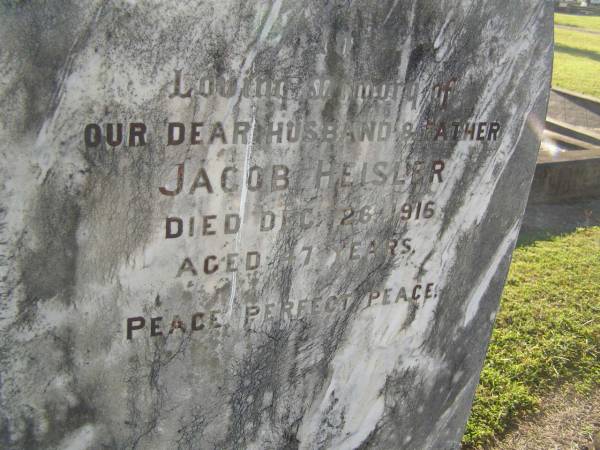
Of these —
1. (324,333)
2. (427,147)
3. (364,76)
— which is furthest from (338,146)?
(324,333)

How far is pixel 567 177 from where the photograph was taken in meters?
5.61

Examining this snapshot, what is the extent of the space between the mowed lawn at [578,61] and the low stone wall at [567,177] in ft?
20.6

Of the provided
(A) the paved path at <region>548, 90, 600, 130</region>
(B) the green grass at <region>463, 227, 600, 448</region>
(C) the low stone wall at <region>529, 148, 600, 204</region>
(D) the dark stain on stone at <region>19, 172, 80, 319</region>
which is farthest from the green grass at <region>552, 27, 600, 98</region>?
(D) the dark stain on stone at <region>19, 172, 80, 319</region>

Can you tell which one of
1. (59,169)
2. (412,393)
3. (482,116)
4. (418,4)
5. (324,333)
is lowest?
(412,393)

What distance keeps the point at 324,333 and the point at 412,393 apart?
1.76ft

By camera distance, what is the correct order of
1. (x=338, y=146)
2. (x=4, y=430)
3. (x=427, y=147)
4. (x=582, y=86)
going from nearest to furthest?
(x=4, y=430), (x=338, y=146), (x=427, y=147), (x=582, y=86)

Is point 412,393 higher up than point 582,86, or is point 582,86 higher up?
point 582,86

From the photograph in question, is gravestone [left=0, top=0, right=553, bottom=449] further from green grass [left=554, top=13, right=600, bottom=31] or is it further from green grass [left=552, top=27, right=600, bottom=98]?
green grass [left=554, top=13, right=600, bottom=31]

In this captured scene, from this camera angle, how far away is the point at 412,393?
2270 mm

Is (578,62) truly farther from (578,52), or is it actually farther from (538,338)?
(538,338)

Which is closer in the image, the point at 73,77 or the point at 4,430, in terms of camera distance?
the point at 73,77

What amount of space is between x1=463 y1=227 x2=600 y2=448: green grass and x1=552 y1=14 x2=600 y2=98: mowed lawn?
8.03 m

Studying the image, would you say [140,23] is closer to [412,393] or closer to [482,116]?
[482,116]

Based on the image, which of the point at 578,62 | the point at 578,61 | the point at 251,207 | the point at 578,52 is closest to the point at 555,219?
the point at 251,207
